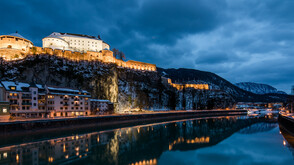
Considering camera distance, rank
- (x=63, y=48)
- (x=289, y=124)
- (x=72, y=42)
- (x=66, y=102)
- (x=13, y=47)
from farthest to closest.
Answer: (x=72, y=42), (x=63, y=48), (x=13, y=47), (x=66, y=102), (x=289, y=124)

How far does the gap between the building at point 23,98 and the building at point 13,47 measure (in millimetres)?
20398

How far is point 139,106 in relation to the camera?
7162 centimetres

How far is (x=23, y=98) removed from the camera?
3734 cm

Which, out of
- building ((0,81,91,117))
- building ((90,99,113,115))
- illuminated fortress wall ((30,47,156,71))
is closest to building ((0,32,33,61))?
illuminated fortress wall ((30,47,156,71))

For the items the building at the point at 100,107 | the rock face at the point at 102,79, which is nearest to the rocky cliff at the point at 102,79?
the rock face at the point at 102,79

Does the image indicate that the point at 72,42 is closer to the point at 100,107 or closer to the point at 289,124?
the point at 100,107

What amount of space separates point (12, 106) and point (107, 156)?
3037 centimetres

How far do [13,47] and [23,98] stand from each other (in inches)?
1129

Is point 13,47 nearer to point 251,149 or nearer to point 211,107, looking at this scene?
point 251,149

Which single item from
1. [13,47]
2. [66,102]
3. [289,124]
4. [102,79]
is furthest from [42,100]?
[289,124]

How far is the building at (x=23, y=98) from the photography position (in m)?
35.5

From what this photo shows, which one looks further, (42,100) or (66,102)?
(66,102)

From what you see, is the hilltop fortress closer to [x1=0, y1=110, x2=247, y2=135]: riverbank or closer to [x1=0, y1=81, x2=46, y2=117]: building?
[x1=0, y1=81, x2=46, y2=117]: building

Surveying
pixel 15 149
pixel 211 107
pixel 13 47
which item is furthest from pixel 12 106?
pixel 211 107
